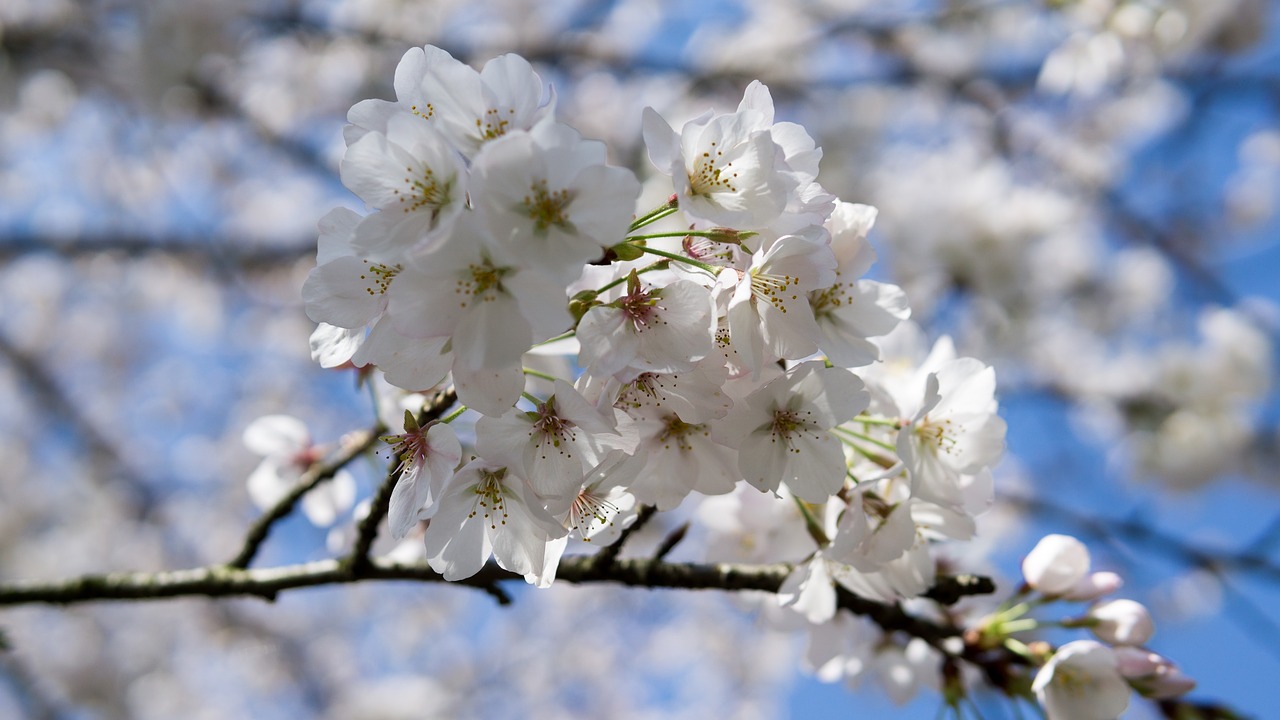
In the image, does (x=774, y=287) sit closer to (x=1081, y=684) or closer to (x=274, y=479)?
(x=1081, y=684)

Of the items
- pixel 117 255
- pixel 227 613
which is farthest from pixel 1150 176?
pixel 227 613

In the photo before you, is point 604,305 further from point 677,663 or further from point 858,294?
point 677,663

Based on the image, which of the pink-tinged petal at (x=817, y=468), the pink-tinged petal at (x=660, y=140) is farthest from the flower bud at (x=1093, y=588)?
the pink-tinged petal at (x=660, y=140)

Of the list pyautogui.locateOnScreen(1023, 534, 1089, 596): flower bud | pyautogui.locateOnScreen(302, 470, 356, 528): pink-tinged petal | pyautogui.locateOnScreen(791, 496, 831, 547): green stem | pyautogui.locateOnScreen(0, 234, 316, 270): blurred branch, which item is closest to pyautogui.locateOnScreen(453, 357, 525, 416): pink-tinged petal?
pyautogui.locateOnScreen(791, 496, 831, 547): green stem

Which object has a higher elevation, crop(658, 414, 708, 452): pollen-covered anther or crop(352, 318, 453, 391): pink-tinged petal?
crop(658, 414, 708, 452): pollen-covered anther

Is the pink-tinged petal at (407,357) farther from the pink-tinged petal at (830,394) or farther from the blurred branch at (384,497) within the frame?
the pink-tinged petal at (830,394)

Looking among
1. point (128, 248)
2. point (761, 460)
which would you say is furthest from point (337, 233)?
point (128, 248)

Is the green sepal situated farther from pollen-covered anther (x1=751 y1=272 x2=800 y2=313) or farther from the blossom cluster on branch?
pollen-covered anther (x1=751 y1=272 x2=800 y2=313)
